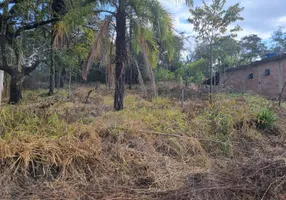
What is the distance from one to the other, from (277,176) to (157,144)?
2.30m

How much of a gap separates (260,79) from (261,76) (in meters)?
0.24

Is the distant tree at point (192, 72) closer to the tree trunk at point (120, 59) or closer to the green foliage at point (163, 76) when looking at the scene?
the green foliage at point (163, 76)

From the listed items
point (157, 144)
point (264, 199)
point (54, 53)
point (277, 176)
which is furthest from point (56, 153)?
point (54, 53)

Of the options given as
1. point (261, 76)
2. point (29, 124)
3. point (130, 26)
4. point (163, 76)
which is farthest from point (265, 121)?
point (261, 76)

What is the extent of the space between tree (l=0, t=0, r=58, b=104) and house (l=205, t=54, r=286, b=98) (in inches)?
516

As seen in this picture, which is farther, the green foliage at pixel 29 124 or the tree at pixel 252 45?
the tree at pixel 252 45

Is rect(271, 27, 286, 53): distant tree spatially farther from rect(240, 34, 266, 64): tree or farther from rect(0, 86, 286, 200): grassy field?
rect(0, 86, 286, 200): grassy field

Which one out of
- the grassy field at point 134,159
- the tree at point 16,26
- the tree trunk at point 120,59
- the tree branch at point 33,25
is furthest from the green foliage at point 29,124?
the tree branch at point 33,25

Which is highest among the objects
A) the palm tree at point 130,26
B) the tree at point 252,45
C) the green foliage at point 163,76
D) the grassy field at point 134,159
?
the tree at point 252,45

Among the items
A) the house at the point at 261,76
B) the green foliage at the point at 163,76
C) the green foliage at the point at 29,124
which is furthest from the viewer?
the green foliage at the point at 163,76

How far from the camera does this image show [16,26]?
32.4 feet

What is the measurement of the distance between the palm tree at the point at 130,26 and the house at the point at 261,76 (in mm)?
10980

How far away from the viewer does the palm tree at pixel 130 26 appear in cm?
714

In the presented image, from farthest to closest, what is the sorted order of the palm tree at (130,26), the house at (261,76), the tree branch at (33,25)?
the house at (261,76), the tree branch at (33,25), the palm tree at (130,26)
